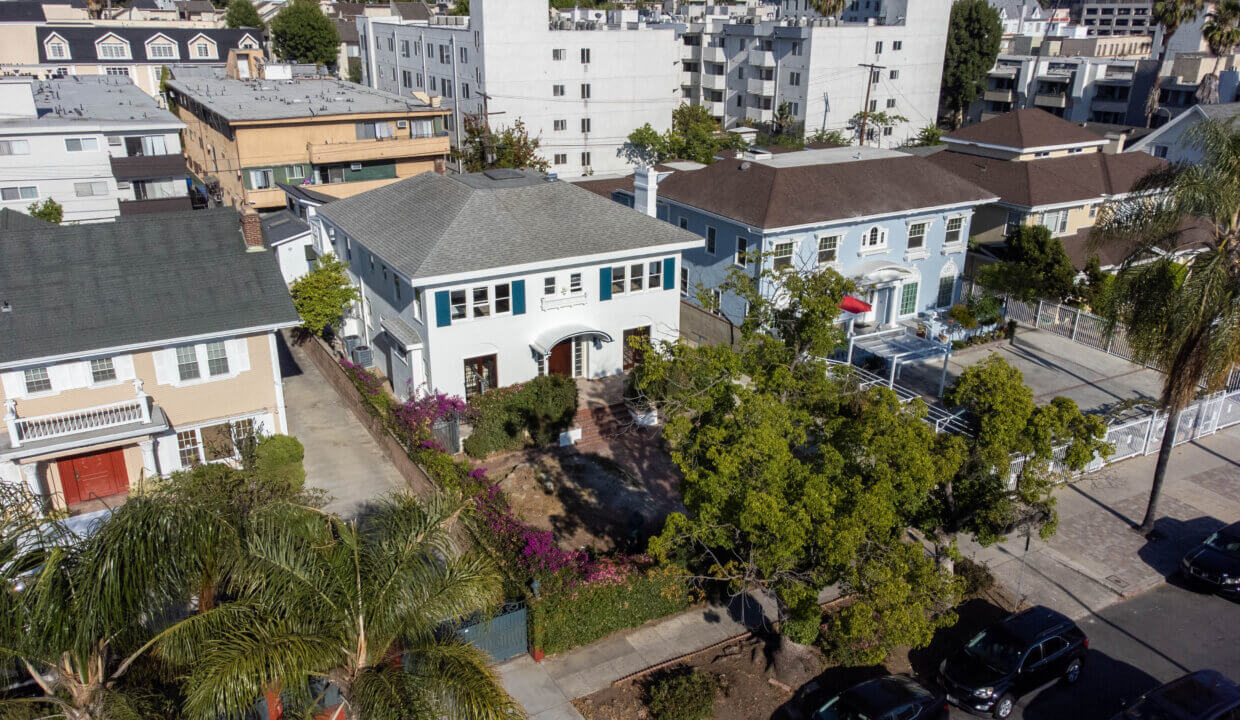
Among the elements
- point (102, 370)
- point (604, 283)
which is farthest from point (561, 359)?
point (102, 370)

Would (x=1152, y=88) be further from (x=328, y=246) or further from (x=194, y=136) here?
(x=194, y=136)

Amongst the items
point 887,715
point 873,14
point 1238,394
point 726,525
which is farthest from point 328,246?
point 873,14

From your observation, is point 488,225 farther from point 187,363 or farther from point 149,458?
point 149,458

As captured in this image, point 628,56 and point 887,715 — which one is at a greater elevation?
point 628,56

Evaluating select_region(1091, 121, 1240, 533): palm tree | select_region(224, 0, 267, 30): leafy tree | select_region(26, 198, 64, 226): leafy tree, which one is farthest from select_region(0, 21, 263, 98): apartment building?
select_region(1091, 121, 1240, 533): palm tree

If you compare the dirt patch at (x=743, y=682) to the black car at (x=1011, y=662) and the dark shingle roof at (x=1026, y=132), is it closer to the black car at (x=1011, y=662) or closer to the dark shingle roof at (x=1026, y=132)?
the black car at (x=1011, y=662)

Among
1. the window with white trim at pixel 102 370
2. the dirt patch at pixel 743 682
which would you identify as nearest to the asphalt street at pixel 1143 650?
the dirt patch at pixel 743 682
